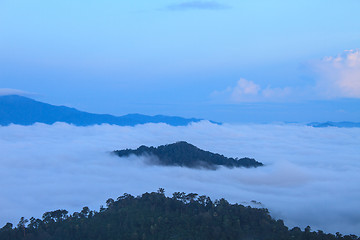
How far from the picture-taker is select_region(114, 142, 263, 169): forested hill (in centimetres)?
9975

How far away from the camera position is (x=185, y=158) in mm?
100125

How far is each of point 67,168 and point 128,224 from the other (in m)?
73.6

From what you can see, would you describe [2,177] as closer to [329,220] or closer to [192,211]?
[192,211]

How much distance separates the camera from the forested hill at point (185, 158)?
99750 mm

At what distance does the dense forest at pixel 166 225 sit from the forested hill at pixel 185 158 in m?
52.8

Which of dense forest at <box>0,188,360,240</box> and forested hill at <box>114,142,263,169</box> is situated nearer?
dense forest at <box>0,188,360,240</box>

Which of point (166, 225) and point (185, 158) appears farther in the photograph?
point (185, 158)

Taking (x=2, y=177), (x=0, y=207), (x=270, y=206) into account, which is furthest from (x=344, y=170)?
(x=2, y=177)

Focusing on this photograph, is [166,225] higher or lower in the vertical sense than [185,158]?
lower

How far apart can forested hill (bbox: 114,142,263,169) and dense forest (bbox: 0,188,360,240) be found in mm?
52833

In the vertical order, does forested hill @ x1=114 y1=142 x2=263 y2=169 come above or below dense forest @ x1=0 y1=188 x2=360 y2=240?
above

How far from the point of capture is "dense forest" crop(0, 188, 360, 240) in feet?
123

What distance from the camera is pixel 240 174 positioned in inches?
3777

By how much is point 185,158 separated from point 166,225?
60386 mm
